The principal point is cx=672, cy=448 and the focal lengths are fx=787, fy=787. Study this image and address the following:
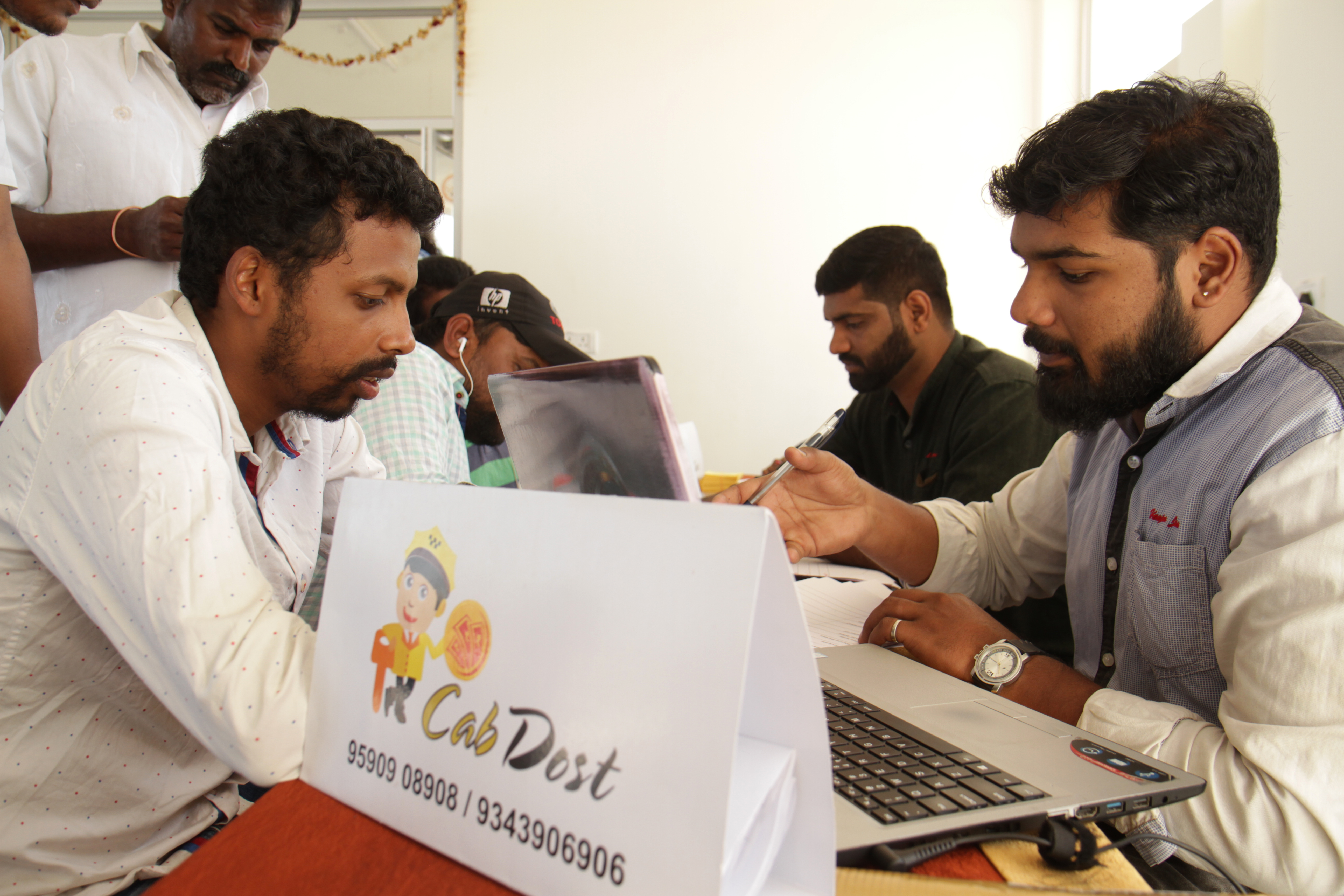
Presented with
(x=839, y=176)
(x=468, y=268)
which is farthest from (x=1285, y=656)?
(x=839, y=176)

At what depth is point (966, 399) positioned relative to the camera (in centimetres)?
185

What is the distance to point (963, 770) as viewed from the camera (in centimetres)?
50

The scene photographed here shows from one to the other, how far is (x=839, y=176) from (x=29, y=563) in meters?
2.90

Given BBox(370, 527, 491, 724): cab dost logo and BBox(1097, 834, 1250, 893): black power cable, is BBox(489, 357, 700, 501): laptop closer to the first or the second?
BBox(370, 527, 491, 724): cab dost logo

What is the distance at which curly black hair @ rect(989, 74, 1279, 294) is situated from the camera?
0.83 meters

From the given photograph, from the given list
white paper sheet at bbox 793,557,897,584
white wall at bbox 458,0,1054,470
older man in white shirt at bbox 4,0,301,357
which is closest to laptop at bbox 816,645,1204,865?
white paper sheet at bbox 793,557,897,584

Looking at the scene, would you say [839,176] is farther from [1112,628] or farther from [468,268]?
[1112,628]

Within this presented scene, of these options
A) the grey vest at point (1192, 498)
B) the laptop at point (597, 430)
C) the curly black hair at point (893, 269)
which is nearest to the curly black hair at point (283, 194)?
the laptop at point (597, 430)

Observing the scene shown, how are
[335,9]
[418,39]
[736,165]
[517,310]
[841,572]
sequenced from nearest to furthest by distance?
[841,572]
[517,310]
[736,165]
[335,9]
[418,39]

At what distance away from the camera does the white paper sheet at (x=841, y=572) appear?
135 cm

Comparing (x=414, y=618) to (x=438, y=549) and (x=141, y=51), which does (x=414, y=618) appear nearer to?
(x=438, y=549)

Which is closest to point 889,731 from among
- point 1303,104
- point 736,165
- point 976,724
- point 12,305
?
point 976,724

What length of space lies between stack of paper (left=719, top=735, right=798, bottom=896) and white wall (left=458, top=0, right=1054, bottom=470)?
264 centimetres

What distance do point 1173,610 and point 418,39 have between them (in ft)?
12.1
